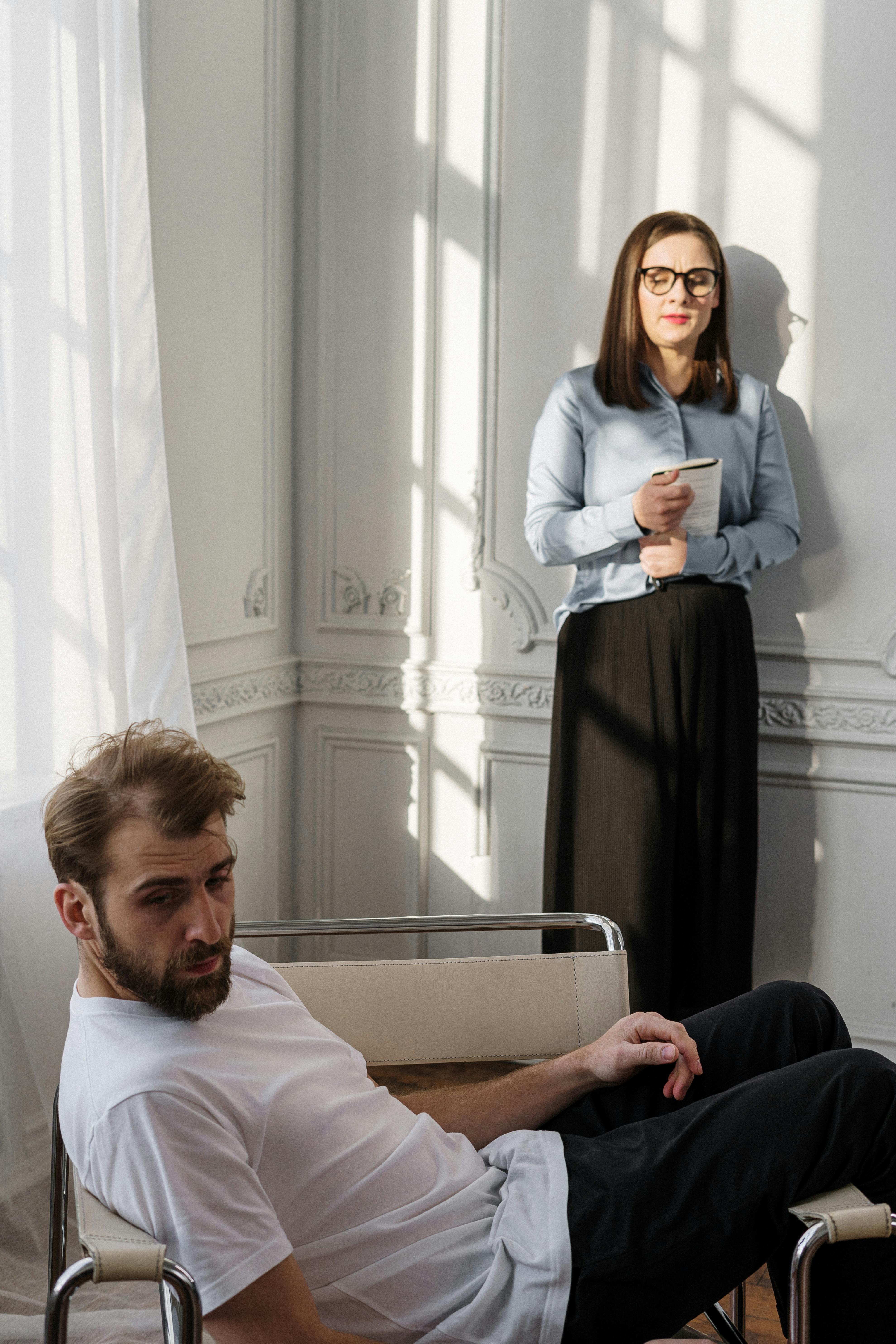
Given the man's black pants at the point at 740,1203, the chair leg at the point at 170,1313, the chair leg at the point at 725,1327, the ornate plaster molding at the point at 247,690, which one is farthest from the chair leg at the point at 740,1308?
the ornate plaster molding at the point at 247,690

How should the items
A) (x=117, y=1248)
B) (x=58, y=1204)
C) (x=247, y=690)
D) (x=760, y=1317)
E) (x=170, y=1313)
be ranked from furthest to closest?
1. (x=247, y=690)
2. (x=760, y=1317)
3. (x=58, y=1204)
4. (x=170, y=1313)
5. (x=117, y=1248)

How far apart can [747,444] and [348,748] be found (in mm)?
1356

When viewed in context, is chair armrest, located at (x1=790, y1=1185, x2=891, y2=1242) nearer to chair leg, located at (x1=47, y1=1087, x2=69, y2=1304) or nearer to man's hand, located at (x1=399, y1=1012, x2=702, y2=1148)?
man's hand, located at (x1=399, y1=1012, x2=702, y2=1148)

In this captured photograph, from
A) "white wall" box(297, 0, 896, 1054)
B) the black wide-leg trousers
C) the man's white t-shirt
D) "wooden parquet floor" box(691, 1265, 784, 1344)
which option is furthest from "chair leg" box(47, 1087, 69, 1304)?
"white wall" box(297, 0, 896, 1054)

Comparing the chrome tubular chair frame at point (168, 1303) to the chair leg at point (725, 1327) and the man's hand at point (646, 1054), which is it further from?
the chair leg at point (725, 1327)

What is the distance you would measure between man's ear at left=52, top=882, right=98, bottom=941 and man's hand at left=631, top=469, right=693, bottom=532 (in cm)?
152

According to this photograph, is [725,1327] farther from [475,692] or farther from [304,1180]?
[475,692]

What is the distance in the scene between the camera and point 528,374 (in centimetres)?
309

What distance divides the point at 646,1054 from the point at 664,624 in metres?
1.33

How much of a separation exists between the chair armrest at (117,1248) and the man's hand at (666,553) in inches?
72.3

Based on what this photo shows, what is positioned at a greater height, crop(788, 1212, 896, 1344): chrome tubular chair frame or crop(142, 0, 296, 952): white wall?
crop(142, 0, 296, 952): white wall

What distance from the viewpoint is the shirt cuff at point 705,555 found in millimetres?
2654

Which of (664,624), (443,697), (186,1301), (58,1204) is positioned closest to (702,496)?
(664,624)

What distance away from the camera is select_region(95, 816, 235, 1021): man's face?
124cm
